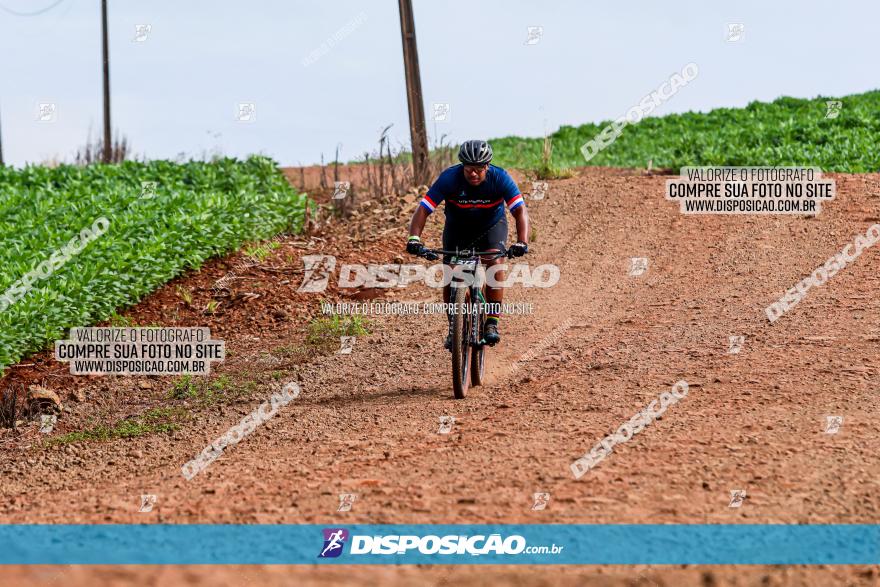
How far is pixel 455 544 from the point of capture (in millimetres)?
5957

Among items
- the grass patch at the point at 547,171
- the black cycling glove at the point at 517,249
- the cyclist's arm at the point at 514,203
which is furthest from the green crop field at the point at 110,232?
the black cycling glove at the point at 517,249

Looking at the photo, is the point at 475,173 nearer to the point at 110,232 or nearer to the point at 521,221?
the point at 521,221

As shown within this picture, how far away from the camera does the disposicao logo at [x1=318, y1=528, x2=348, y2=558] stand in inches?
230

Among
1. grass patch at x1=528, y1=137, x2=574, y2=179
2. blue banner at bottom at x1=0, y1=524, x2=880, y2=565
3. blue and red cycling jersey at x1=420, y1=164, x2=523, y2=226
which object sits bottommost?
blue banner at bottom at x1=0, y1=524, x2=880, y2=565

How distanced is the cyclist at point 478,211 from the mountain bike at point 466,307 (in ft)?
0.48

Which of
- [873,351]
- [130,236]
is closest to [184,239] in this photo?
[130,236]

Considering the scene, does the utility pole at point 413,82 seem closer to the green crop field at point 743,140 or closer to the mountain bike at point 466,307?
the green crop field at point 743,140

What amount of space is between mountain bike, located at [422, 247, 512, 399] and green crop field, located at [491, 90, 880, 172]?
12.1 metres

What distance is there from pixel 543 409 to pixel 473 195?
226 centimetres

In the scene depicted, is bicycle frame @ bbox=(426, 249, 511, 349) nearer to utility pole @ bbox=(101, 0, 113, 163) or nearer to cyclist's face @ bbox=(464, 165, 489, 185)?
cyclist's face @ bbox=(464, 165, 489, 185)

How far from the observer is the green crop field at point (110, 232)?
14836 millimetres

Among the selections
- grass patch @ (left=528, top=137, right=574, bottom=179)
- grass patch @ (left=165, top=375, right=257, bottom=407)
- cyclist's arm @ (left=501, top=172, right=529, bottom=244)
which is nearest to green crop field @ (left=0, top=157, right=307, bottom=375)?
grass patch @ (left=165, top=375, right=257, bottom=407)

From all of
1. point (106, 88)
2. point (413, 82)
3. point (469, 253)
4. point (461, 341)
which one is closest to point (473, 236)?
point (469, 253)

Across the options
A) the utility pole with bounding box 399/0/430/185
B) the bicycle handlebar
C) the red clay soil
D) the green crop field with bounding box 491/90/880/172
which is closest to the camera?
the red clay soil
